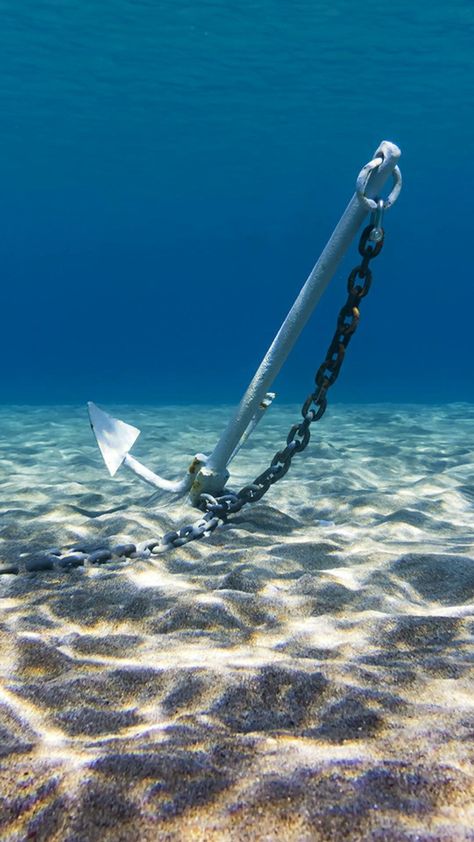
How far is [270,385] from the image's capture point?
4.12 m

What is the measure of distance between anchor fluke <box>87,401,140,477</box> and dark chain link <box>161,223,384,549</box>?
0.67 metres

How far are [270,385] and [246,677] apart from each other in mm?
2338

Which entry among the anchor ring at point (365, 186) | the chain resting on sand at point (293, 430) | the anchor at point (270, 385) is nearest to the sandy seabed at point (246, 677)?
the chain resting on sand at point (293, 430)

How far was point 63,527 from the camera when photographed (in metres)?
4.68

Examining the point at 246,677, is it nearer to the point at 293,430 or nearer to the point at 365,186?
the point at 293,430

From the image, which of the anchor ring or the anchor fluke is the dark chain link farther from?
the anchor fluke

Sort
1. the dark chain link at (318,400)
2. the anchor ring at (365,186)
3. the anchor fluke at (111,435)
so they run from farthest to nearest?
the anchor fluke at (111,435)
the dark chain link at (318,400)
the anchor ring at (365,186)

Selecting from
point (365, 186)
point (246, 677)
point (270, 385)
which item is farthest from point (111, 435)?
point (246, 677)

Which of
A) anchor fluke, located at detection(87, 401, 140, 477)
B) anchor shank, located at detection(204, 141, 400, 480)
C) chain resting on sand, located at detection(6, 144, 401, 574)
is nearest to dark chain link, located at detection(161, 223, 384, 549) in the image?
chain resting on sand, located at detection(6, 144, 401, 574)

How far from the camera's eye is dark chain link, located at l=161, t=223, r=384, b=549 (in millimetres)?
3549

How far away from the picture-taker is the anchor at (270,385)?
345cm

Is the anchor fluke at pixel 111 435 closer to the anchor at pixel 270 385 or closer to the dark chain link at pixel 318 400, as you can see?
the anchor at pixel 270 385

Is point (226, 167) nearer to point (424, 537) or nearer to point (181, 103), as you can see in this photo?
point (181, 103)

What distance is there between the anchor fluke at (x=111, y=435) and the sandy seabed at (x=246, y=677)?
68 centimetres
